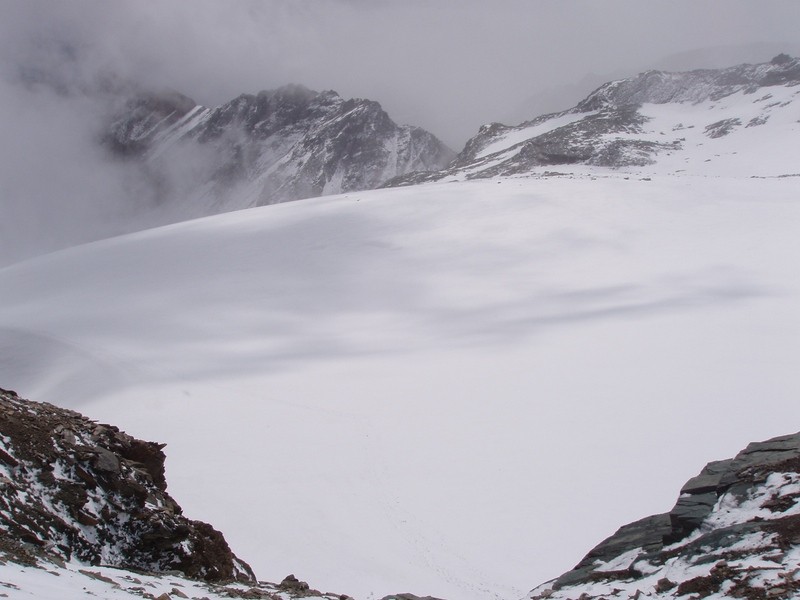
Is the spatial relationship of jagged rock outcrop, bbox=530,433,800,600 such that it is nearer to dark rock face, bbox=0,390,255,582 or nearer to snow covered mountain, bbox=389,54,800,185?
dark rock face, bbox=0,390,255,582

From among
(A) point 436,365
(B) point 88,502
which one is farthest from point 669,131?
(B) point 88,502

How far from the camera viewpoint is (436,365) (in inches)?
952

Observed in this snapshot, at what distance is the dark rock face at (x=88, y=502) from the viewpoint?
8789 mm

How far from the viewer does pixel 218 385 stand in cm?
2323

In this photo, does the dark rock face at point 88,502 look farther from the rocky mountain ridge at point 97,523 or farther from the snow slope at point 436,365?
the snow slope at point 436,365

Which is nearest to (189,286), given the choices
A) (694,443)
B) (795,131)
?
(694,443)

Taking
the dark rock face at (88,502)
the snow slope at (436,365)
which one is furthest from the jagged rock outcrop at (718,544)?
the dark rock face at (88,502)

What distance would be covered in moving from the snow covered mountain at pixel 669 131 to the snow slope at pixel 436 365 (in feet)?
123

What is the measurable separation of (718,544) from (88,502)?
380 inches

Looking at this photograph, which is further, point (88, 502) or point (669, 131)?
point (669, 131)

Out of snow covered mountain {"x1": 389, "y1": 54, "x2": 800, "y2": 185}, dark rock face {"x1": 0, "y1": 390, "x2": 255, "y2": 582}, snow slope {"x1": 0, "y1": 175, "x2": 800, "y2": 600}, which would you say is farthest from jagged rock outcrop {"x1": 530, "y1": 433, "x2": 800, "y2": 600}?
snow covered mountain {"x1": 389, "y1": 54, "x2": 800, "y2": 185}

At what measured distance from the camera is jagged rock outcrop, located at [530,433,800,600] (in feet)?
25.4

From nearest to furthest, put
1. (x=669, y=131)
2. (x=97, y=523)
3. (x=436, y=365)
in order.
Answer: (x=97, y=523) < (x=436, y=365) < (x=669, y=131)

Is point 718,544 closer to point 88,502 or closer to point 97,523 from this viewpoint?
point 97,523
